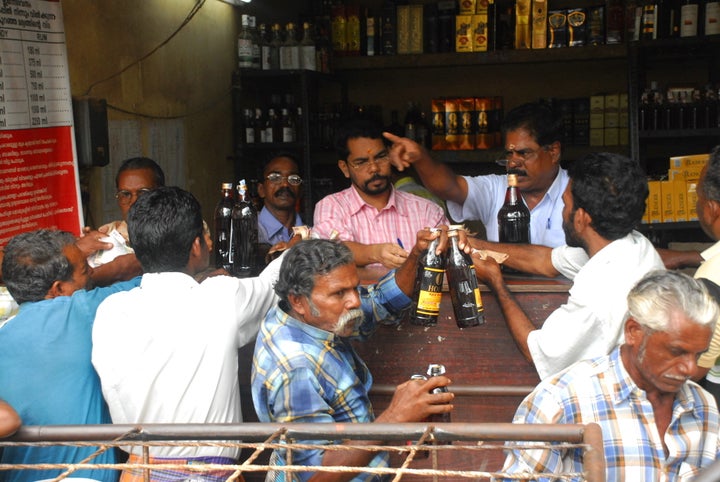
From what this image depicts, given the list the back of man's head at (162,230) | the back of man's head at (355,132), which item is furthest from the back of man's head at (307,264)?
the back of man's head at (355,132)

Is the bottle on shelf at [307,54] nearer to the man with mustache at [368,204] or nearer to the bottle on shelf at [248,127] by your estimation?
the bottle on shelf at [248,127]

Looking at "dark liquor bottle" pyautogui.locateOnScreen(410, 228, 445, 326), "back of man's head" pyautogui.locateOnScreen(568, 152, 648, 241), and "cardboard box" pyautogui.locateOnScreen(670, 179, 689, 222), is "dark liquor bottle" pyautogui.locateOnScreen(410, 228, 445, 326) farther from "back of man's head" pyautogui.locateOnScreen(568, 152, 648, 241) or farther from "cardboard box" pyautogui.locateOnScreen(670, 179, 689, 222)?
"cardboard box" pyautogui.locateOnScreen(670, 179, 689, 222)

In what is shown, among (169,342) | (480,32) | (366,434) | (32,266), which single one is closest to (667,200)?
(480,32)

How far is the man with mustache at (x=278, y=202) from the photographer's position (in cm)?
375

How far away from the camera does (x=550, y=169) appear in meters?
3.29

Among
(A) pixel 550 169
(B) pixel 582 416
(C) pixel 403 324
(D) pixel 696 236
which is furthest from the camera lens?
(D) pixel 696 236

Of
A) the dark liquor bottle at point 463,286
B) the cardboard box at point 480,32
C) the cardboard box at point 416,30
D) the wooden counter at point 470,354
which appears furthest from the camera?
the cardboard box at point 416,30

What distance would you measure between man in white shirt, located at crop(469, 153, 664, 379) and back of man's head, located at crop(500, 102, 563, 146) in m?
0.90

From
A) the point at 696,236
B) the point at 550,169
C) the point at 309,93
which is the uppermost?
the point at 309,93

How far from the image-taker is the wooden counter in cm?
254

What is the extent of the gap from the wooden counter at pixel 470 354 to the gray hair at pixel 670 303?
770mm

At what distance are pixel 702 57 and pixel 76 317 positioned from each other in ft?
15.2

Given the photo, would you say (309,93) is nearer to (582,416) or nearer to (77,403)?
(77,403)

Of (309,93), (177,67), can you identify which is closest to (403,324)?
(177,67)
